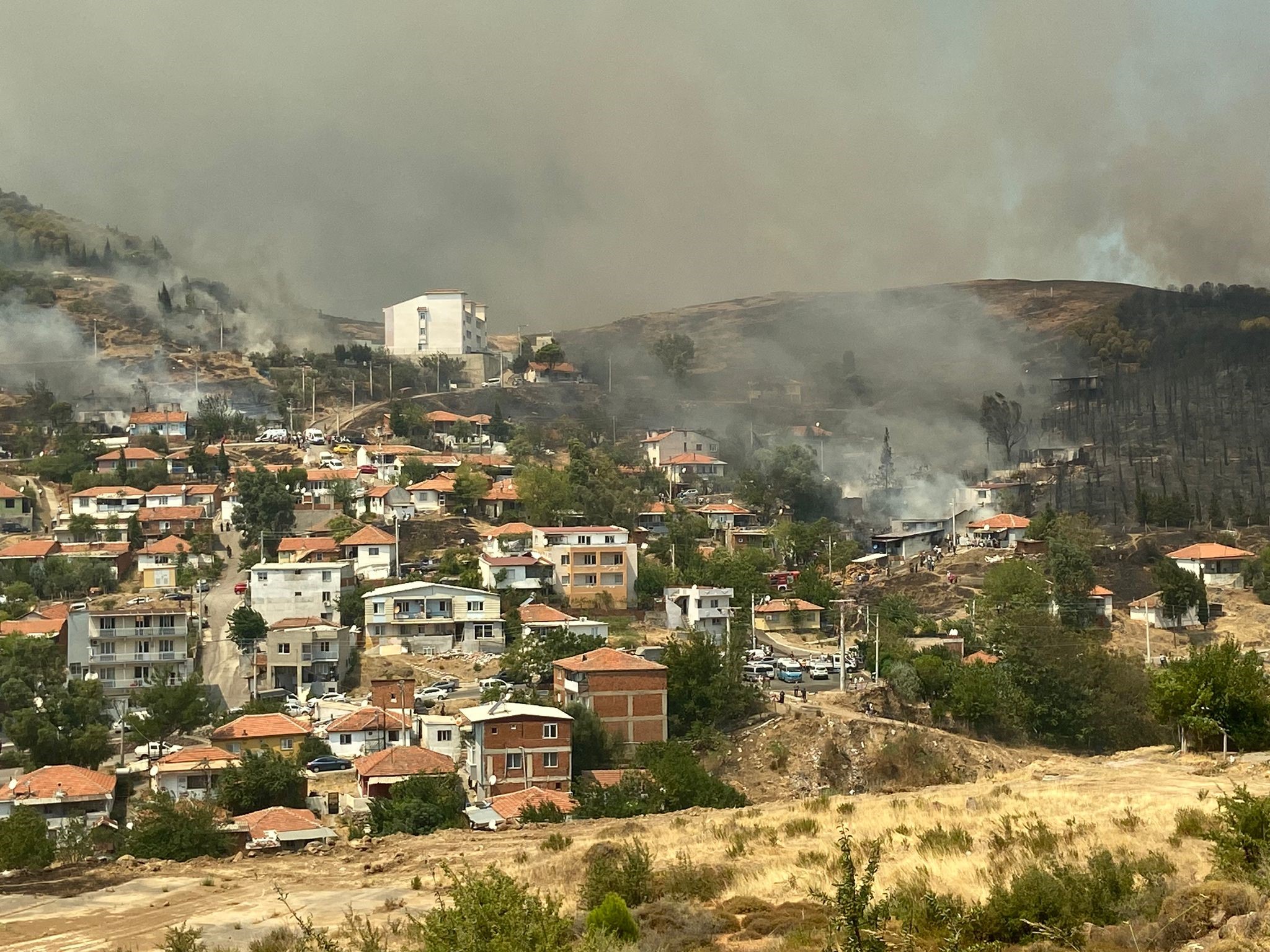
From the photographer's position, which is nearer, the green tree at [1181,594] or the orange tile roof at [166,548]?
the green tree at [1181,594]

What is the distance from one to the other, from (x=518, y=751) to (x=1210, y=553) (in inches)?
1659

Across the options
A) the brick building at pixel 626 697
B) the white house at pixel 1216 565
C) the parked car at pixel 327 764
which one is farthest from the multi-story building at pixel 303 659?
the white house at pixel 1216 565

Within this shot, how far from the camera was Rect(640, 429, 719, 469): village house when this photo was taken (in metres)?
94.8

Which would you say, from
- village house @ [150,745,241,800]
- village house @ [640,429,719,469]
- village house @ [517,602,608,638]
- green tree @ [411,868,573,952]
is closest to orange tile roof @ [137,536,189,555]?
village house @ [517,602,608,638]

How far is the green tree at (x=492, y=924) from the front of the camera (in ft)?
35.0

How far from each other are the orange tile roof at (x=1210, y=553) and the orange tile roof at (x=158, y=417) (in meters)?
58.4

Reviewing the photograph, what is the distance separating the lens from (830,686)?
164ft

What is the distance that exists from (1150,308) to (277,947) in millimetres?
138872

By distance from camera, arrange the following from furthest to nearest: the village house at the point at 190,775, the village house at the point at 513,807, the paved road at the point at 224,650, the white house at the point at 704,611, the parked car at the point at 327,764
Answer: the white house at the point at 704,611 → the paved road at the point at 224,650 → the parked car at the point at 327,764 → the village house at the point at 190,775 → the village house at the point at 513,807

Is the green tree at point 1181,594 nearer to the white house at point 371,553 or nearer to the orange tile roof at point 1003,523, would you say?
the orange tile roof at point 1003,523

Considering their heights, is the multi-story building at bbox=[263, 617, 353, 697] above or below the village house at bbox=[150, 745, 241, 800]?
above

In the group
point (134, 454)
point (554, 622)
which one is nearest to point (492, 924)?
point (554, 622)

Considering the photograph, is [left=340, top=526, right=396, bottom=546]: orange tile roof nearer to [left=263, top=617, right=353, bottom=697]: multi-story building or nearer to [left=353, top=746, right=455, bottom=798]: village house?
[left=263, top=617, right=353, bottom=697]: multi-story building

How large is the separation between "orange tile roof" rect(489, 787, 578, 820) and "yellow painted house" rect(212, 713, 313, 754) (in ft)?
30.3
